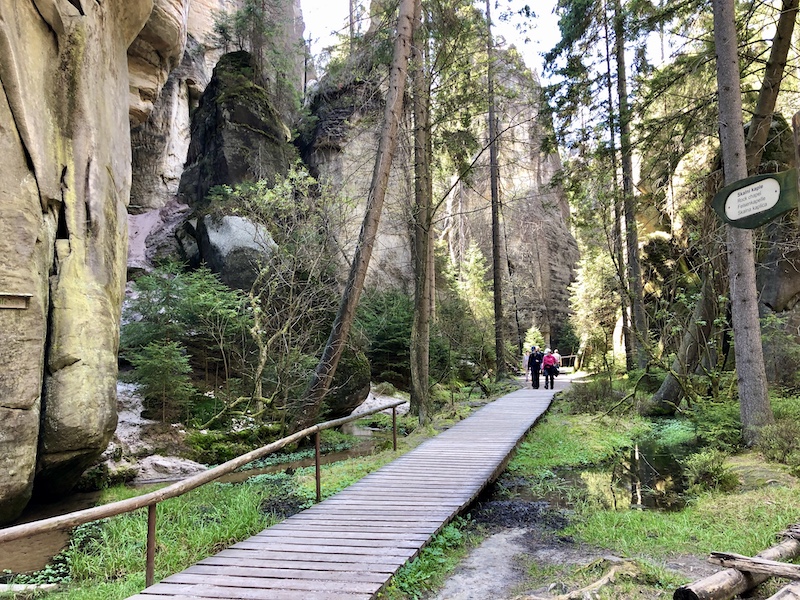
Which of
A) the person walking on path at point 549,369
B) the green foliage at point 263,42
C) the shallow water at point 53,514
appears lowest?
the shallow water at point 53,514

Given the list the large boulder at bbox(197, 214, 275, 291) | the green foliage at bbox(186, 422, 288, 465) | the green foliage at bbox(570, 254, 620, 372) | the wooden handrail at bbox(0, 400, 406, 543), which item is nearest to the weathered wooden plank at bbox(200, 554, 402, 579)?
the wooden handrail at bbox(0, 400, 406, 543)

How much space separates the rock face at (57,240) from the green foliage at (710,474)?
876 cm

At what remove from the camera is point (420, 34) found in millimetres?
13383

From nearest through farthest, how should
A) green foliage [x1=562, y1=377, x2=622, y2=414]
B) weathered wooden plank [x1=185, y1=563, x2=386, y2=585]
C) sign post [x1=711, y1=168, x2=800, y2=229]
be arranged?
sign post [x1=711, y1=168, x2=800, y2=229], weathered wooden plank [x1=185, y1=563, x2=386, y2=585], green foliage [x1=562, y1=377, x2=622, y2=414]

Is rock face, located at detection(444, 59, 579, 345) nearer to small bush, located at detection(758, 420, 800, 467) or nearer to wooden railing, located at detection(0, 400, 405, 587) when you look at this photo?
small bush, located at detection(758, 420, 800, 467)

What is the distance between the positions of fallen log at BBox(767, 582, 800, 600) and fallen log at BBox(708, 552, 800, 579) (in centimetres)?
18

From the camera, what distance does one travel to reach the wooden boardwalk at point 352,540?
4.13m

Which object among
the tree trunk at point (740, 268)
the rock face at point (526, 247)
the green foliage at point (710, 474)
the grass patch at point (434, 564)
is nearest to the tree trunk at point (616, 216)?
the tree trunk at point (740, 268)

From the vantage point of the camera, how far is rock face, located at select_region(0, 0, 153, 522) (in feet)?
22.6

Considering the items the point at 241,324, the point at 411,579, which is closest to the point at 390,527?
the point at 411,579

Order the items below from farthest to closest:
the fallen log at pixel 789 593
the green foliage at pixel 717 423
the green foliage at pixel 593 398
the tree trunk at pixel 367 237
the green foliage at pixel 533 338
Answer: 1. the green foliage at pixel 533 338
2. the green foliage at pixel 593 398
3. the tree trunk at pixel 367 237
4. the green foliage at pixel 717 423
5. the fallen log at pixel 789 593

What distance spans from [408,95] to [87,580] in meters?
13.1

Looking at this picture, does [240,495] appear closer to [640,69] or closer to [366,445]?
[366,445]

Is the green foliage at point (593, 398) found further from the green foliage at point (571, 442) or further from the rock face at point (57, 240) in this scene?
the rock face at point (57, 240)
